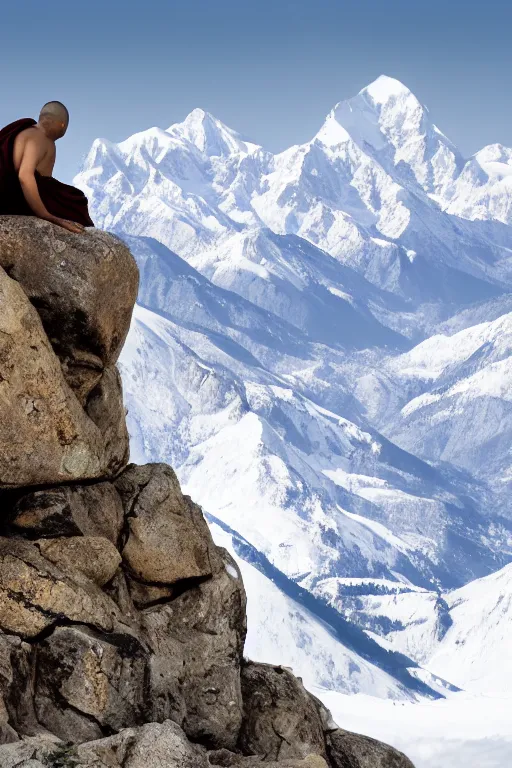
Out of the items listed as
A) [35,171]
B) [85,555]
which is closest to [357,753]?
[85,555]

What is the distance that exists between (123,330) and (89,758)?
11018mm

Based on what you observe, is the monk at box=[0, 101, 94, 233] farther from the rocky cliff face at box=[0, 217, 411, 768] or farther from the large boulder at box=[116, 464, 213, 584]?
the large boulder at box=[116, 464, 213, 584]

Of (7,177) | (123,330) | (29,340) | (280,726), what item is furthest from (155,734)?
(7,177)

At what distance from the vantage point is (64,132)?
90.7 ft

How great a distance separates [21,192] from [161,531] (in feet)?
27.4

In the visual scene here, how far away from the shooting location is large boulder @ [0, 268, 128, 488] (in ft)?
78.7

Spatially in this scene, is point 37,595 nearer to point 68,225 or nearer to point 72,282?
point 72,282

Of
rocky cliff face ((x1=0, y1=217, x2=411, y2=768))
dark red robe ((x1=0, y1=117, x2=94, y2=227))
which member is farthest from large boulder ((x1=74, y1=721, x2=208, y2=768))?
dark red robe ((x1=0, y1=117, x2=94, y2=227))

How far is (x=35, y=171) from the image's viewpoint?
27.0 m

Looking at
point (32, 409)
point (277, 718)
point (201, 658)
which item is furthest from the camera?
point (277, 718)

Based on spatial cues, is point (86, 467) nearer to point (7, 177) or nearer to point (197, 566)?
point (197, 566)

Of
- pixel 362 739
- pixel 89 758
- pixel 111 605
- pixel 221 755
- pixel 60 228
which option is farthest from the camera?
pixel 362 739

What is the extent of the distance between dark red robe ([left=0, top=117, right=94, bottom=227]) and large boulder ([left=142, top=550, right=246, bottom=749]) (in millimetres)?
8916

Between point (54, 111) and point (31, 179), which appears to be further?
point (54, 111)
